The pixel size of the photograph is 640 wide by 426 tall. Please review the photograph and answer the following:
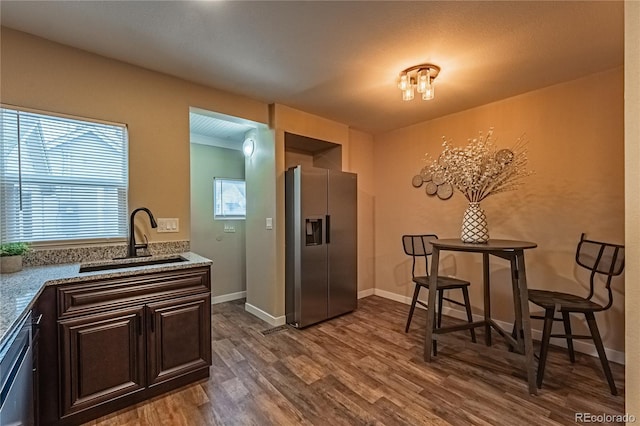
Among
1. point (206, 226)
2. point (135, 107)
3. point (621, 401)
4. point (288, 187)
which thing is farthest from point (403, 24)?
point (206, 226)

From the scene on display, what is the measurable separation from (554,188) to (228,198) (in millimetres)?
3896

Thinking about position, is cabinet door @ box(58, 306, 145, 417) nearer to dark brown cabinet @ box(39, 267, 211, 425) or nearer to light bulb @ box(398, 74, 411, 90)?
dark brown cabinet @ box(39, 267, 211, 425)

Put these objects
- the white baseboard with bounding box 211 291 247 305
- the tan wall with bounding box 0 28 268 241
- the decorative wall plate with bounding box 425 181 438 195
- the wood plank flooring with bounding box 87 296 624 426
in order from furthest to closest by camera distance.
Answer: the white baseboard with bounding box 211 291 247 305, the decorative wall plate with bounding box 425 181 438 195, the tan wall with bounding box 0 28 268 241, the wood plank flooring with bounding box 87 296 624 426

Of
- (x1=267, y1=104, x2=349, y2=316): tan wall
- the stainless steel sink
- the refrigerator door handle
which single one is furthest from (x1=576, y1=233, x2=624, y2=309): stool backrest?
the stainless steel sink

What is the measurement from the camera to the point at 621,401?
6.15 ft

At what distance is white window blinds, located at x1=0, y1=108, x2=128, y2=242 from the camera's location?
186 cm

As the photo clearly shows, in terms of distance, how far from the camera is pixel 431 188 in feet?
11.9

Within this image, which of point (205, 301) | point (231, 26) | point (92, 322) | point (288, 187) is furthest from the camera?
point (288, 187)

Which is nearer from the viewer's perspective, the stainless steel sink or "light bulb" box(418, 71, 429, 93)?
the stainless steel sink

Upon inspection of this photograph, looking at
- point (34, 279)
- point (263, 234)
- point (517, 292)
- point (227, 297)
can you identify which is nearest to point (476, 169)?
point (517, 292)

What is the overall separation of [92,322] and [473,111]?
3.97 metres

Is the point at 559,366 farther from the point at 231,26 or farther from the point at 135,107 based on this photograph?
the point at 135,107

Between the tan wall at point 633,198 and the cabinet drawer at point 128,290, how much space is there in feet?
7.53

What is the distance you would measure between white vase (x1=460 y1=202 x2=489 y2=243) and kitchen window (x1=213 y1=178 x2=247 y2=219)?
312 cm
